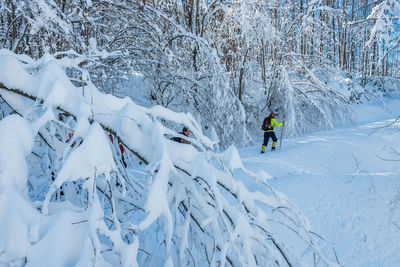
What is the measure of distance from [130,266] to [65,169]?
335mm

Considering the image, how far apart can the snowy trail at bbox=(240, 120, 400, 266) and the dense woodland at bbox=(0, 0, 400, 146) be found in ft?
5.33

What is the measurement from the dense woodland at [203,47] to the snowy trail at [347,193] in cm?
162

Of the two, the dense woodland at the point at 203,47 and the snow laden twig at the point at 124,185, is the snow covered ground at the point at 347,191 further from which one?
the dense woodland at the point at 203,47

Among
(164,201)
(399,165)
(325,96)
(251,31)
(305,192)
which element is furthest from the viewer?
(325,96)

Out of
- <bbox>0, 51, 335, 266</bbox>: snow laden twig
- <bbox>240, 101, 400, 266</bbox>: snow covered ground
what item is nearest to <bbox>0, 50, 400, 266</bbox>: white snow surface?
<bbox>0, 51, 335, 266</bbox>: snow laden twig

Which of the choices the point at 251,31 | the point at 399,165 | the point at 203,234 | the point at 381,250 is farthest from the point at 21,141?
the point at 251,31

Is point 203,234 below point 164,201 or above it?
below

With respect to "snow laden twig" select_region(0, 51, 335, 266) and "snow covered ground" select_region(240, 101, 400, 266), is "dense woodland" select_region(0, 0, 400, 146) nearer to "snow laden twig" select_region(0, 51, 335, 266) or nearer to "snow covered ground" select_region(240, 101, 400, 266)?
"snow laden twig" select_region(0, 51, 335, 266)

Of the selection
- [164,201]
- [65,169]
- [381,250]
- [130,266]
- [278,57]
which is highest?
[278,57]

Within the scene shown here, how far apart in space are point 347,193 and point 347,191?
6 cm

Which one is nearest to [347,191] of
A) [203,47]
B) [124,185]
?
[203,47]

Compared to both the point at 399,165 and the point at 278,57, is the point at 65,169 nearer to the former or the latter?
the point at 399,165

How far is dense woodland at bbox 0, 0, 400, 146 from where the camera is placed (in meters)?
3.11

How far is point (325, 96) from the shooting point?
9.93m
